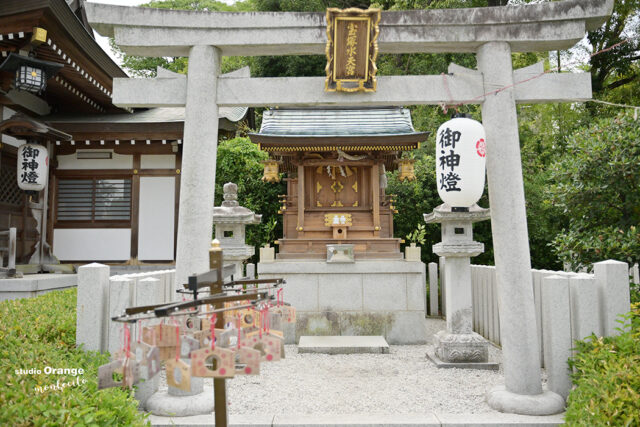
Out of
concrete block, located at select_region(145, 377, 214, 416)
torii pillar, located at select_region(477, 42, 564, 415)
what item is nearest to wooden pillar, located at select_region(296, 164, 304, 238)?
torii pillar, located at select_region(477, 42, 564, 415)

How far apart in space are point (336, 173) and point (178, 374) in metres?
8.09

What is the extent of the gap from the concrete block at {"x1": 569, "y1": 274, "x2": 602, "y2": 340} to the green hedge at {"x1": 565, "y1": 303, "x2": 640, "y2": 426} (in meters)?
0.14

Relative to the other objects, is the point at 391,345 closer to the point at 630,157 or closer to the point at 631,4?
the point at 630,157

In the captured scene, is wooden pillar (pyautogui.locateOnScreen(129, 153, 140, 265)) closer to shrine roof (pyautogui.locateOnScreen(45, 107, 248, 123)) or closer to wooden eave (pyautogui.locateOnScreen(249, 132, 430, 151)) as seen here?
shrine roof (pyautogui.locateOnScreen(45, 107, 248, 123))

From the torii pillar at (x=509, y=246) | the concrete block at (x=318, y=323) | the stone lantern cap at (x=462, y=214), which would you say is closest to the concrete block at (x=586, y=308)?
the torii pillar at (x=509, y=246)

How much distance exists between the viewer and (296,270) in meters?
8.77

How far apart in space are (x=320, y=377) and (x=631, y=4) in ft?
58.0

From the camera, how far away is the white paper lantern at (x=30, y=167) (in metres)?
9.16

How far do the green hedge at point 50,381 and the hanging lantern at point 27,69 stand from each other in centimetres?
528

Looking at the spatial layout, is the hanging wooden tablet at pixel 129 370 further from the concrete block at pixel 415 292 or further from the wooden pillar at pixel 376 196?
the wooden pillar at pixel 376 196

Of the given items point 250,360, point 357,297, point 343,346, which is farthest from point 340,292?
point 250,360

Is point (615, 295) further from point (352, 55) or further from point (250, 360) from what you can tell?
point (250, 360)

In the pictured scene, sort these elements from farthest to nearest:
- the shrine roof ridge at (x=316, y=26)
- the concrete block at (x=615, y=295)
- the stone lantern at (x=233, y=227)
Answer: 1. the stone lantern at (x=233, y=227)
2. the shrine roof ridge at (x=316, y=26)
3. the concrete block at (x=615, y=295)

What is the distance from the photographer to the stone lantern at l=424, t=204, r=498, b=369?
667 centimetres
